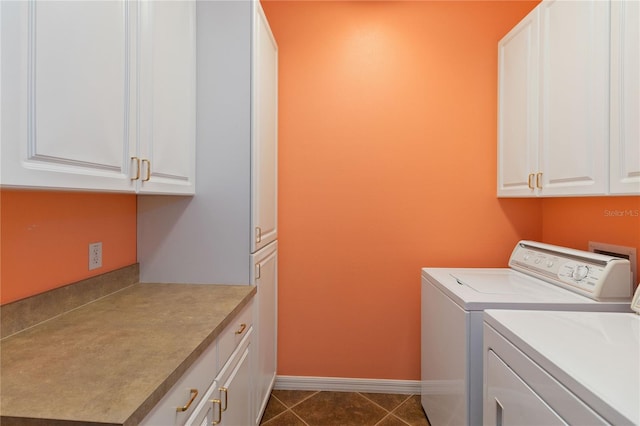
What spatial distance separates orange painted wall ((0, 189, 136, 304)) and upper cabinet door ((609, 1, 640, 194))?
213 centimetres

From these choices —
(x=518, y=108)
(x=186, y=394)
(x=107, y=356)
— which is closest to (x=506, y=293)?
(x=518, y=108)

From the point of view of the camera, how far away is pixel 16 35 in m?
0.81

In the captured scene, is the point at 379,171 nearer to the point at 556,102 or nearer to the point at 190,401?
the point at 556,102

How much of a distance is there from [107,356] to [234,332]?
0.58 metres

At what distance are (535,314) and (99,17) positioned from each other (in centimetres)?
179

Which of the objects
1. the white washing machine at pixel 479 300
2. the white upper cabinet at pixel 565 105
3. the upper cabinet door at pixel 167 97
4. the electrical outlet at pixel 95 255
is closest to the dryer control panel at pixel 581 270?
the white washing machine at pixel 479 300

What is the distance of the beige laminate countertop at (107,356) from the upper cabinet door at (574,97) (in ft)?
5.29

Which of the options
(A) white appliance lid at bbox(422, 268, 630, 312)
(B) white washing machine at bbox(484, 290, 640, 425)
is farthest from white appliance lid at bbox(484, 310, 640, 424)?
(A) white appliance lid at bbox(422, 268, 630, 312)

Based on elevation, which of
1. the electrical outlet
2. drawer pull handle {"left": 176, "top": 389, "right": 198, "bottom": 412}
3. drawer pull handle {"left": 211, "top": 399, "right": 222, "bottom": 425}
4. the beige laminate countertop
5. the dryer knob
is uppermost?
the electrical outlet

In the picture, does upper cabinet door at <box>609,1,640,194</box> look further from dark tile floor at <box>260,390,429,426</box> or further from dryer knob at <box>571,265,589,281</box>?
dark tile floor at <box>260,390,429,426</box>

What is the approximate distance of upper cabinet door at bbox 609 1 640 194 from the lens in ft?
4.32

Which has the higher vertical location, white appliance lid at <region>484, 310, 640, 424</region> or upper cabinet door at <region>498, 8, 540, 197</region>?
upper cabinet door at <region>498, 8, 540, 197</region>

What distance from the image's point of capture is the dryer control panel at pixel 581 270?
1.49m

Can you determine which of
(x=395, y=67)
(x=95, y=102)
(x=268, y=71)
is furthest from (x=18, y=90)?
(x=395, y=67)
